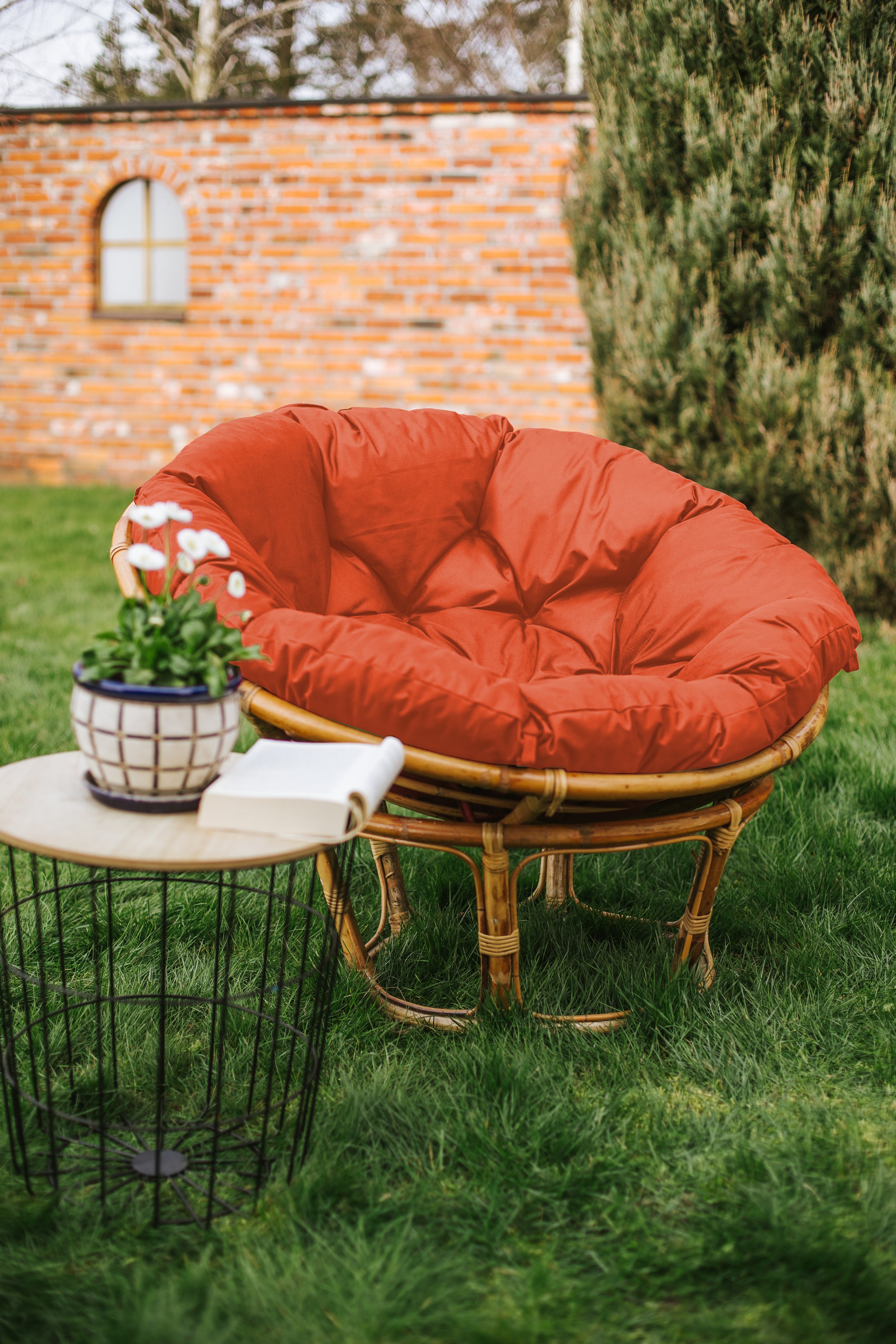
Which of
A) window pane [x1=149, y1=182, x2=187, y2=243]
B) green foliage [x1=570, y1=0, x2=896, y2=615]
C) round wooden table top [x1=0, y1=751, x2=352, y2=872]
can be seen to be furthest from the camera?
window pane [x1=149, y1=182, x2=187, y2=243]

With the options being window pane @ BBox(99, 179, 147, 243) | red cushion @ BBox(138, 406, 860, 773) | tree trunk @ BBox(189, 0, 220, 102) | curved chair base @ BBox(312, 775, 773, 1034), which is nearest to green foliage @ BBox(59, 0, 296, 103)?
tree trunk @ BBox(189, 0, 220, 102)

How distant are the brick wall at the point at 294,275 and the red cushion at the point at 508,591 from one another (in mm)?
3414

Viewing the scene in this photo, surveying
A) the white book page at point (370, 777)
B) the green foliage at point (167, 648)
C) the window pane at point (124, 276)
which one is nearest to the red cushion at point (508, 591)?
the white book page at point (370, 777)

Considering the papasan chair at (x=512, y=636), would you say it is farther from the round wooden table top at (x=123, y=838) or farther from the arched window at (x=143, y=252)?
the arched window at (x=143, y=252)

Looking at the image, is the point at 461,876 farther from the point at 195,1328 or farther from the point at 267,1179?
the point at 195,1328

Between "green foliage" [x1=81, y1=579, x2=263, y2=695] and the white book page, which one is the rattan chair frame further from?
"green foliage" [x1=81, y1=579, x2=263, y2=695]

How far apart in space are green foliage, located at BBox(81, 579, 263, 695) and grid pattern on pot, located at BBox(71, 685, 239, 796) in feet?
0.11

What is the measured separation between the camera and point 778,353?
11.8 feet

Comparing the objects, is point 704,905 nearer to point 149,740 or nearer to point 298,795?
point 298,795

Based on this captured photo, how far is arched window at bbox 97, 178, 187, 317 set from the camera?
610 cm

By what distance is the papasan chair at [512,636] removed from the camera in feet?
4.64

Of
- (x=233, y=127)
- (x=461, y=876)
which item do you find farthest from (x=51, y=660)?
(x=233, y=127)

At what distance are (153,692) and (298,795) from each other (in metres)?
0.21

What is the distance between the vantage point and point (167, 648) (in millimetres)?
1200
